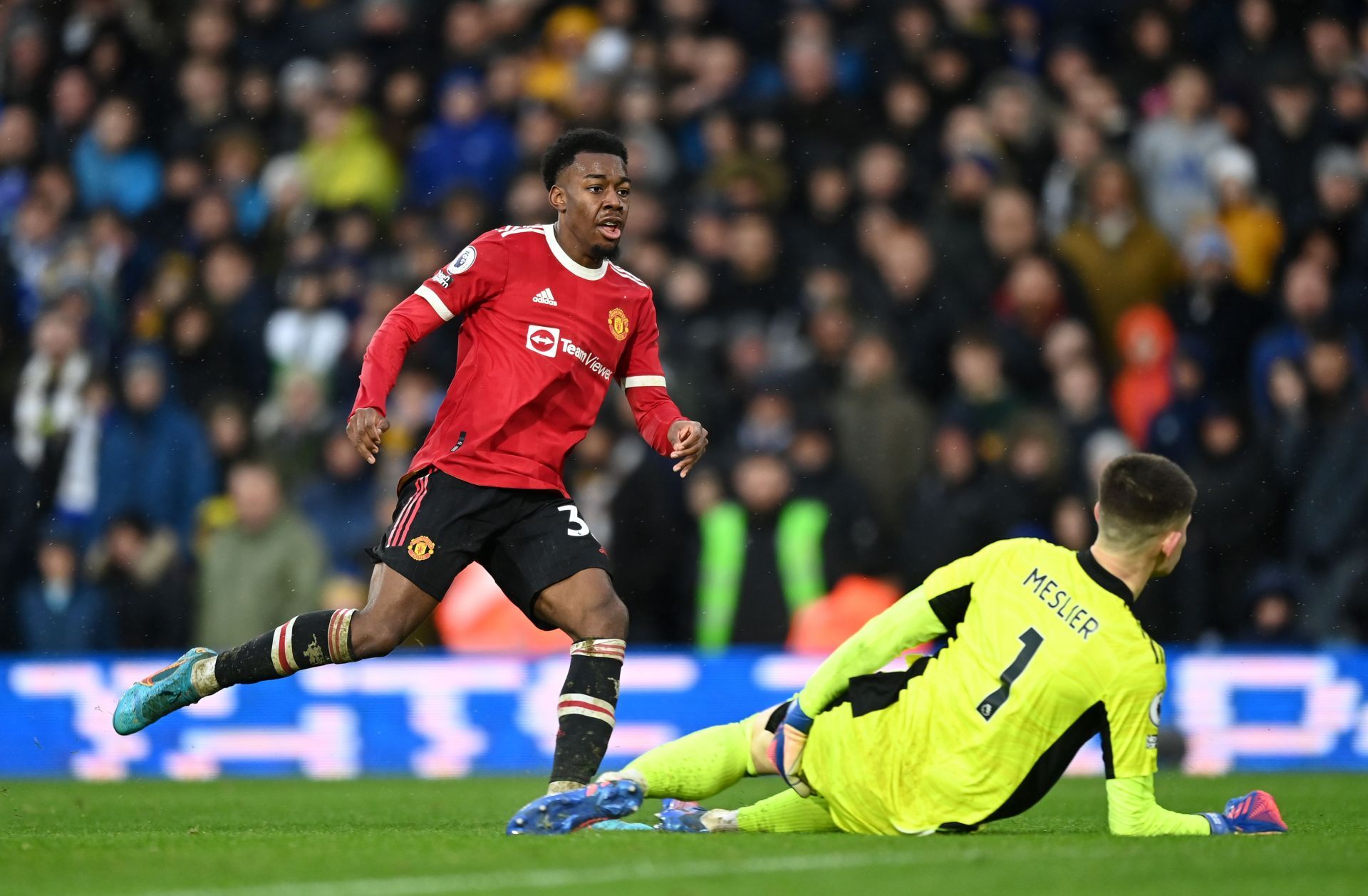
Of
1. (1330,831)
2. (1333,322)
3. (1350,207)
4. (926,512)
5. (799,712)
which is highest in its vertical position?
(1350,207)

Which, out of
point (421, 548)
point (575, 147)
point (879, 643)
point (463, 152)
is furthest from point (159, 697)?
point (463, 152)

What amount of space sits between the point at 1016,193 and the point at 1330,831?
6447mm

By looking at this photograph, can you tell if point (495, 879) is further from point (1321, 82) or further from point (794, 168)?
point (1321, 82)

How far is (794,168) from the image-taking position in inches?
506

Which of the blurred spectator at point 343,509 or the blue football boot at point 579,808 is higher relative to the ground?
the blurred spectator at point 343,509

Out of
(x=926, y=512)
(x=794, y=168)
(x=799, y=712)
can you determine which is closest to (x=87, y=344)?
(x=794, y=168)

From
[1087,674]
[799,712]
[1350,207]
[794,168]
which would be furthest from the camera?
[794,168]

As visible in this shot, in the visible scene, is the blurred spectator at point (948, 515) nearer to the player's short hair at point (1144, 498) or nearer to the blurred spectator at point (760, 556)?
the blurred spectator at point (760, 556)

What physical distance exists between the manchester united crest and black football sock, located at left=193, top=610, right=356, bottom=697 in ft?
0.92

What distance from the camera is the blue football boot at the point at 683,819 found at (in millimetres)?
5996

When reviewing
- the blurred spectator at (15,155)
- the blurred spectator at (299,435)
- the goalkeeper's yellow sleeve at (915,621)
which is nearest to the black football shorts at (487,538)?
the goalkeeper's yellow sleeve at (915,621)

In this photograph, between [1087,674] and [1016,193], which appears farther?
[1016,193]

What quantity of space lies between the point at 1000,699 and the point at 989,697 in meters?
0.03

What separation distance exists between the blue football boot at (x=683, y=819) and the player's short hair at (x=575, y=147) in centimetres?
223
